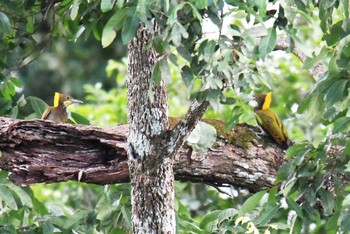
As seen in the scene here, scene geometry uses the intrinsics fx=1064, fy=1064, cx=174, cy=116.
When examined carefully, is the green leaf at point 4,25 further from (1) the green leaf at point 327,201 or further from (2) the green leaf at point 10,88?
(1) the green leaf at point 327,201

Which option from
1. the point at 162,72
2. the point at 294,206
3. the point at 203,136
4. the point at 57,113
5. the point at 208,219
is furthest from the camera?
the point at 57,113

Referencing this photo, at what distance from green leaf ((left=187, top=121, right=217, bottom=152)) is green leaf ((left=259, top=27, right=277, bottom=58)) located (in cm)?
86

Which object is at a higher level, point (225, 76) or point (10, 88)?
point (10, 88)

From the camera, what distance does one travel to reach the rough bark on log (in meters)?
4.49

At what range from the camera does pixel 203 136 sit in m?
4.36

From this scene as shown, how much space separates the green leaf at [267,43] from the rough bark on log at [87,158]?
1.18m

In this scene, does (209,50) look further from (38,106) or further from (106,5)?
(38,106)

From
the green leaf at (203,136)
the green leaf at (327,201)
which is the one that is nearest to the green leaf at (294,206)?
the green leaf at (327,201)

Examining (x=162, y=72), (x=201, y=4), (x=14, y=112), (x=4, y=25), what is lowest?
(x=162, y=72)

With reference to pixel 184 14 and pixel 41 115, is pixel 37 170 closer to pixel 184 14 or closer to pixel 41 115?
pixel 41 115

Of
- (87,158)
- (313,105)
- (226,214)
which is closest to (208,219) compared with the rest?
(226,214)

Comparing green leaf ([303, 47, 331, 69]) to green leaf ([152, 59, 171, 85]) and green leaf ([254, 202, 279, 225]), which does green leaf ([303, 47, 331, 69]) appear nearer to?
green leaf ([254, 202, 279, 225])

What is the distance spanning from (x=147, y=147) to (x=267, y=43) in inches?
31.5

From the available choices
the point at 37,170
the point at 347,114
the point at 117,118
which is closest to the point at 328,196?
the point at 347,114
